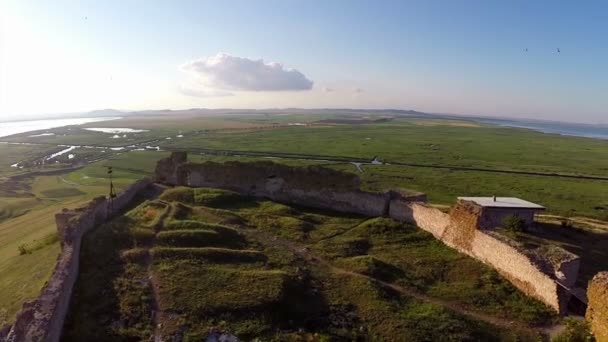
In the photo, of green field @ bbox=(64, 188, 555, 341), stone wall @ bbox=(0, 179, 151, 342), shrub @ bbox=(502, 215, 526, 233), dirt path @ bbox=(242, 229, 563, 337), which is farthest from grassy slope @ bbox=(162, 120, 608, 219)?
stone wall @ bbox=(0, 179, 151, 342)

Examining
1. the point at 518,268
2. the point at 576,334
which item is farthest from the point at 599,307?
the point at 518,268

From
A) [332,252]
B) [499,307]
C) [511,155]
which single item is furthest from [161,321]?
[511,155]

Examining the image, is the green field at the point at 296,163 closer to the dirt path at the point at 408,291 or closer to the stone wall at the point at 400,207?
the dirt path at the point at 408,291

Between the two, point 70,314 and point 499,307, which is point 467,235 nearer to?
point 499,307

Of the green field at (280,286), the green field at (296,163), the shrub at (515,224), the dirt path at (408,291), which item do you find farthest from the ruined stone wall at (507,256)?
the shrub at (515,224)

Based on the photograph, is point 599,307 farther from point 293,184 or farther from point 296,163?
point 296,163
